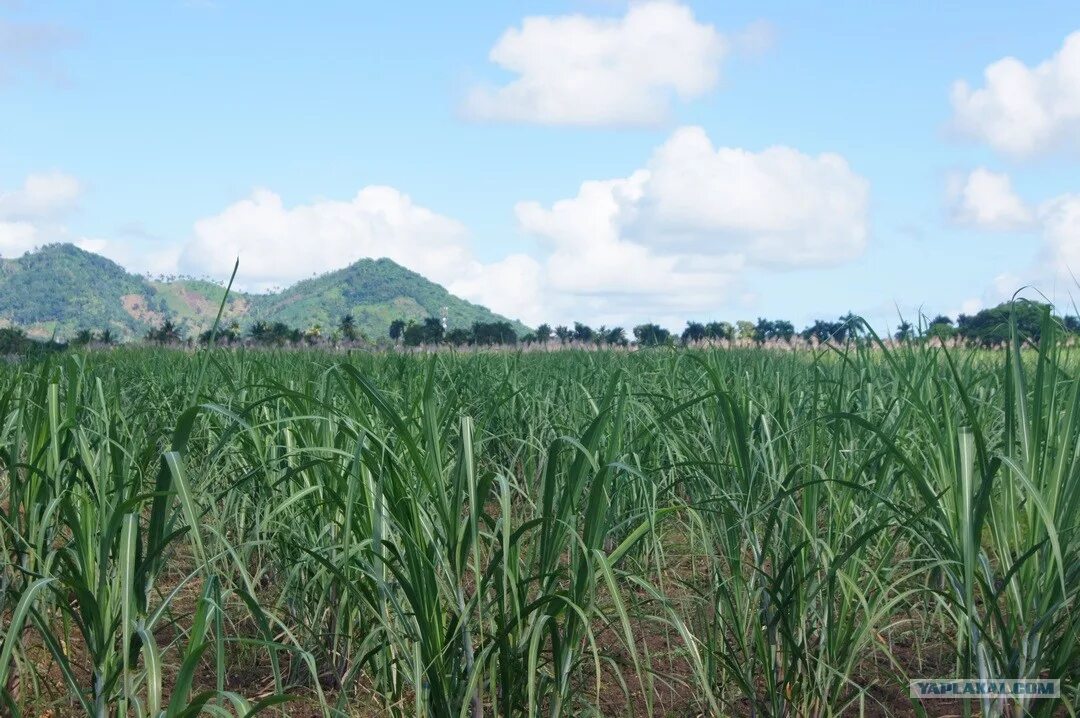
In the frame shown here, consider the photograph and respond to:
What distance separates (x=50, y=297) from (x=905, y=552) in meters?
119

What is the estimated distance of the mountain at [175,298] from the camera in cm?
8912

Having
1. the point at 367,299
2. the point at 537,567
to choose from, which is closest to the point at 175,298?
the point at 367,299

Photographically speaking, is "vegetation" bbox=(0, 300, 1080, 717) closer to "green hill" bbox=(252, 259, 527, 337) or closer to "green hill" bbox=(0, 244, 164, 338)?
"green hill" bbox=(252, 259, 527, 337)

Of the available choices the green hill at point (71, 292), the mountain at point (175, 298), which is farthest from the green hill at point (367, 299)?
the green hill at point (71, 292)

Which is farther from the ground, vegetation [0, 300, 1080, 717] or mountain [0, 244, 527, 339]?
mountain [0, 244, 527, 339]

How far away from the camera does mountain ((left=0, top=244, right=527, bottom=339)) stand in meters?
89.1

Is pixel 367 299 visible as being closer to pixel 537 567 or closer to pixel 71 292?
pixel 71 292

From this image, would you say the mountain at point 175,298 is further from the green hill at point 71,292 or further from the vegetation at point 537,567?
the vegetation at point 537,567

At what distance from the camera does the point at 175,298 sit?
12369 cm

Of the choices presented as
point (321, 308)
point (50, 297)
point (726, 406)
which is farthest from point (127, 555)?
point (50, 297)

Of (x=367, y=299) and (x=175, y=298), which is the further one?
(x=175, y=298)

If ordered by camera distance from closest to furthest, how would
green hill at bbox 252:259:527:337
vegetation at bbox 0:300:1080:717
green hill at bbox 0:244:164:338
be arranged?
vegetation at bbox 0:300:1080:717 → green hill at bbox 252:259:527:337 → green hill at bbox 0:244:164:338

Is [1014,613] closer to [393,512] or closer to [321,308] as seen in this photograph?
[393,512]

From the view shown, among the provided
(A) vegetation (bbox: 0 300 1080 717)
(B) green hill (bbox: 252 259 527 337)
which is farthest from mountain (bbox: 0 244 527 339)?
(A) vegetation (bbox: 0 300 1080 717)
